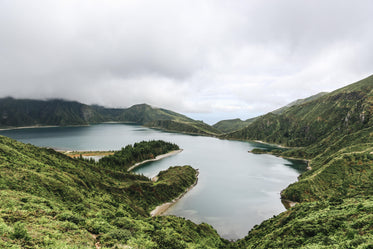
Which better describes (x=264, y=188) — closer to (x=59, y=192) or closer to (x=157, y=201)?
(x=157, y=201)

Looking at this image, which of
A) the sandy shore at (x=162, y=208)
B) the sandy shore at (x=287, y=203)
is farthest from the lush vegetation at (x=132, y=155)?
the sandy shore at (x=287, y=203)

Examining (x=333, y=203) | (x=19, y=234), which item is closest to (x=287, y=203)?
(x=333, y=203)

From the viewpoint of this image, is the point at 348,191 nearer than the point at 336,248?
No

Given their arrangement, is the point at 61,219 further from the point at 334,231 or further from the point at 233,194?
the point at 233,194

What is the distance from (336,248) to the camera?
1938 cm

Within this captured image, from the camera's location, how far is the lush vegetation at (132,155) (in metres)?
113

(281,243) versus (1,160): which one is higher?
(1,160)

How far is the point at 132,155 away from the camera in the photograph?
136m

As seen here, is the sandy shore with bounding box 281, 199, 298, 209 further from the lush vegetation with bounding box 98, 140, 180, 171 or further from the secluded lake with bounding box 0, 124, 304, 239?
the lush vegetation with bounding box 98, 140, 180, 171

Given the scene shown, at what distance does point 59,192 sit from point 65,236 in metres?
19.3

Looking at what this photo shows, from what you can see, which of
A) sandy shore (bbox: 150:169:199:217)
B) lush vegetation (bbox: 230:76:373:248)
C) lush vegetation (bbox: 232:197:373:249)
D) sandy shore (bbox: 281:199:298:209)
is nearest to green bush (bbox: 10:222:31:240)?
lush vegetation (bbox: 232:197:373:249)

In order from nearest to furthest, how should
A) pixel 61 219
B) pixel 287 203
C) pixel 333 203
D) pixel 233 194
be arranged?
pixel 61 219 < pixel 333 203 < pixel 287 203 < pixel 233 194

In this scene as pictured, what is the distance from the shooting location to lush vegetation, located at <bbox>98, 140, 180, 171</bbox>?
112812mm

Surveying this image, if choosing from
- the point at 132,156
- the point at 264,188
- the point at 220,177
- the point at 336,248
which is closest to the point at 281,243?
the point at 336,248
